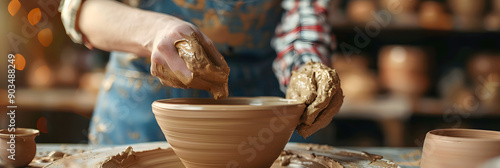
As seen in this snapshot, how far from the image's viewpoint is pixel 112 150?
2.72 feet

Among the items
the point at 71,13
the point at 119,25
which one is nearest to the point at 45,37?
the point at 71,13

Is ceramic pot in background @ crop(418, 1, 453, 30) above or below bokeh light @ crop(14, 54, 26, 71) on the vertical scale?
above

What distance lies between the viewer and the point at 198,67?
2.13ft

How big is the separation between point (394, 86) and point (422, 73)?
155 millimetres

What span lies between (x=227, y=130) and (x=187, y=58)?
0.45 ft

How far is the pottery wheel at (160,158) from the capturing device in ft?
2.35

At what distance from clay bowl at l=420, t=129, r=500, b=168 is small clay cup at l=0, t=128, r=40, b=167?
0.72 metres

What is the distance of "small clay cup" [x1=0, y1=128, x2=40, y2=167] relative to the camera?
75cm

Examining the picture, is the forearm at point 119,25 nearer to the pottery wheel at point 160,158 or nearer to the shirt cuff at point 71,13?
the shirt cuff at point 71,13

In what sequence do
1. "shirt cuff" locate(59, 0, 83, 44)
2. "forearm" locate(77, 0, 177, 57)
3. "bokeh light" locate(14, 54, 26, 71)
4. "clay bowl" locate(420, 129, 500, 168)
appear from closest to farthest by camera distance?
"clay bowl" locate(420, 129, 500, 168)
"forearm" locate(77, 0, 177, 57)
"shirt cuff" locate(59, 0, 83, 44)
"bokeh light" locate(14, 54, 26, 71)

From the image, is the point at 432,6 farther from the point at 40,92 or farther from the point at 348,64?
the point at 40,92

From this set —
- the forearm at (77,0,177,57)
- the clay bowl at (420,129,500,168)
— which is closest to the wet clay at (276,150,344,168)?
the clay bowl at (420,129,500,168)

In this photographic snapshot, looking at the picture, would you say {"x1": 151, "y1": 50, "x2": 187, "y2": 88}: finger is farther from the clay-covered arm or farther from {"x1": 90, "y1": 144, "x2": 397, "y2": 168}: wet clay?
{"x1": 90, "y1": 144, "x2": 397, "y2": 168}: wet clay

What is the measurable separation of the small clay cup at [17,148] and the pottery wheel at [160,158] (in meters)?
0.10
